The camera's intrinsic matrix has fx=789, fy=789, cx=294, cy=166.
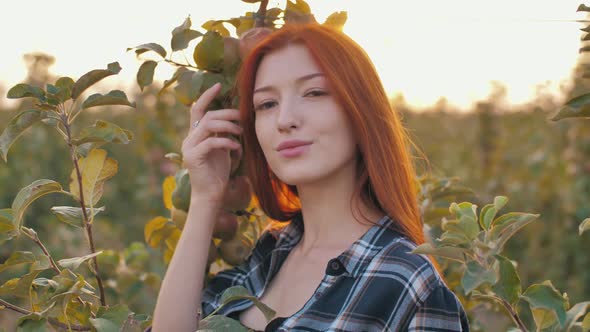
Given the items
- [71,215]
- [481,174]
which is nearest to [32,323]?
[71,215]

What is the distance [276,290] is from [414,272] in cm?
29

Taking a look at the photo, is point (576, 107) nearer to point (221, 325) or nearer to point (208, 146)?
point (221, 325)

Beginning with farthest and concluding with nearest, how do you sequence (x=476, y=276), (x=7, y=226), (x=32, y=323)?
1. (x=7, y=226)
2. (x=32, y=323)
3. (x=476, y=276)

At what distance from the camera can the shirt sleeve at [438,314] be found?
107 cm

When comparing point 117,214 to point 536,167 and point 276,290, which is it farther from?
point 276,290

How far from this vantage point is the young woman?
1140 mm

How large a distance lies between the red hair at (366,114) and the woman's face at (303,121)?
0.02 meters

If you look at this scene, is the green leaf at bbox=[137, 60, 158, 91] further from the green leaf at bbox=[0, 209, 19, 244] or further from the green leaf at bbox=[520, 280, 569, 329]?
the green leaf at bbox=[520, 280, 569, 329]

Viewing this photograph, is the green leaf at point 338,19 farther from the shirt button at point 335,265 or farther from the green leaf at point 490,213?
the green leaf at point 490,213

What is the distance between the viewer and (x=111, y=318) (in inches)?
41.6

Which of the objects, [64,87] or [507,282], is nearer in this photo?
[507,282]

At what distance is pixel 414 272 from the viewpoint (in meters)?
1.11

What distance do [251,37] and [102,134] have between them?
0.34 m

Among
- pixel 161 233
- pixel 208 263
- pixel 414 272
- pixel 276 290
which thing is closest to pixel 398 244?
pixel 414 272
